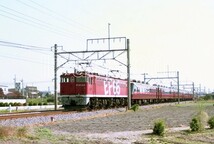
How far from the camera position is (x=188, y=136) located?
21.3 meters

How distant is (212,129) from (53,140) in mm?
11648

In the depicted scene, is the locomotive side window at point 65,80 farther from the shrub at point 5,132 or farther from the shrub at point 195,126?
the shrub at point 5,132

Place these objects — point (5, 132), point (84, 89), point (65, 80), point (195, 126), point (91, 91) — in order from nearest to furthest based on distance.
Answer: point (5, 132), point (195, 126), point (84, 89), point (91, 91), point (65, 80)

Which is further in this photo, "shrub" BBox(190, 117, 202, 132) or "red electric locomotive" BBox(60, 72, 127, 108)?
"red electric locomotive" BBox(60, 72, 127, 108)

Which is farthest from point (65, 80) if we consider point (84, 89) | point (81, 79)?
point (84, 89)

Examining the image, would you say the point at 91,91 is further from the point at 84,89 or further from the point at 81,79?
the point at 81,79

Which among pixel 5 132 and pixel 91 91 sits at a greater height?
pixel 91 91

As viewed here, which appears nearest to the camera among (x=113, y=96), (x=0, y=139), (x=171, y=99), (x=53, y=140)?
(x=0, y=139)

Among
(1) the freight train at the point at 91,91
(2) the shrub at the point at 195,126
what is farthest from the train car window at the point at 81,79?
(2) the shrub at the point at 195,126

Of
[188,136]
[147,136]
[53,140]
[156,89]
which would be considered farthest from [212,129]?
[156,89]

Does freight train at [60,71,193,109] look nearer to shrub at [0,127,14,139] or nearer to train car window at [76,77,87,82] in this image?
train car window at [76,77,87,82]

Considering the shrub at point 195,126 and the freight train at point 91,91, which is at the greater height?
the freight train at point 91,91

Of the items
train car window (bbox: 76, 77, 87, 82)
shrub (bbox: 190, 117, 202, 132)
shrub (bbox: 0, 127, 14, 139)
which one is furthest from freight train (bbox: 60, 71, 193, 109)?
shrub (bbox: 0, 127, 14, 139)

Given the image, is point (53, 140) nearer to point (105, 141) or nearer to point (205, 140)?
point (105, 141)
